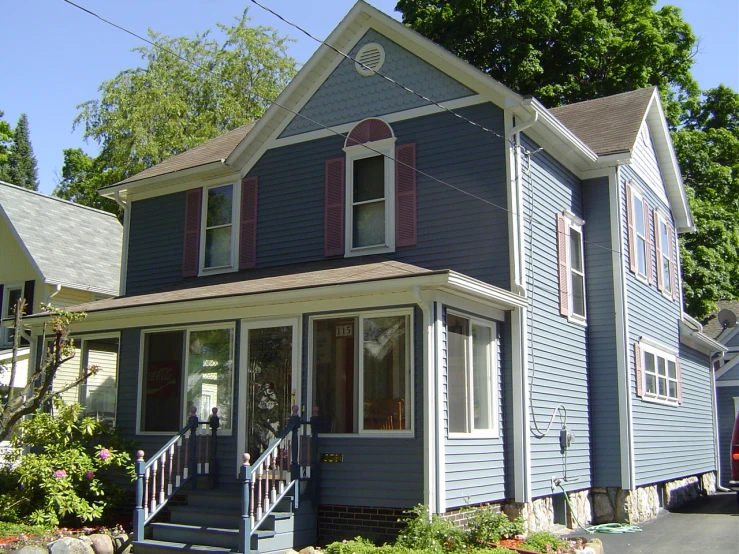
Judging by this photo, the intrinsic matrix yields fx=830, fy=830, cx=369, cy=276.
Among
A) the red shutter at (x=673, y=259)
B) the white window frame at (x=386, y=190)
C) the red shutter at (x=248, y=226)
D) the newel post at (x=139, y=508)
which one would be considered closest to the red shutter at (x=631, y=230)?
the red shutter at (x=673, y=259)

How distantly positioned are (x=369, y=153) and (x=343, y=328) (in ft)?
11.7

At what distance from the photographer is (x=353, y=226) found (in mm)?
13578

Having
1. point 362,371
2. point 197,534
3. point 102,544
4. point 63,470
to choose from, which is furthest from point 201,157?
point 197,534

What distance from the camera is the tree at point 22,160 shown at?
58.0m

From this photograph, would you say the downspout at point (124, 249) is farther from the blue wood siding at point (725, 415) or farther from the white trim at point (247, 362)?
the blue wood siding at point (725, 415)

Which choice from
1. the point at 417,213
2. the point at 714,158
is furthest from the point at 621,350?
the point at 714,158

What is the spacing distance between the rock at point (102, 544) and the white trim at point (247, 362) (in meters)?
1.95

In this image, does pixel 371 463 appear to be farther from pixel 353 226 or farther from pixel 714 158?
pixel 714 158

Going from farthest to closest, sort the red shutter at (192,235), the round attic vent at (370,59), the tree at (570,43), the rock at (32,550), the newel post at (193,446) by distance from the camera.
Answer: the tree at (570,43)
the red shutter at (192,235)
the round attic vent at (370,59)
the newel post at (193,446)
the rock at (32,550)

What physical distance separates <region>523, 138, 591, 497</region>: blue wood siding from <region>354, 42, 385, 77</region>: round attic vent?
2886 mm

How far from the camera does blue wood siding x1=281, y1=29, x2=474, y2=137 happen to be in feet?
43.2

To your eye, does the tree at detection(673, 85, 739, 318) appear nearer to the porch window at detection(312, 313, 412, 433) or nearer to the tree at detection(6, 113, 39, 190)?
the porch window at detection(312, 313, 412, 433)

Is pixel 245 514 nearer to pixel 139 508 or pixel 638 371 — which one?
pixel 139 508

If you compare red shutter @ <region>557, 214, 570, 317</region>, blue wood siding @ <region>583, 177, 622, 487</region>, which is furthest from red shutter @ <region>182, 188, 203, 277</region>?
blue wood siding @ <region>583, 177, 622, 487</region>
